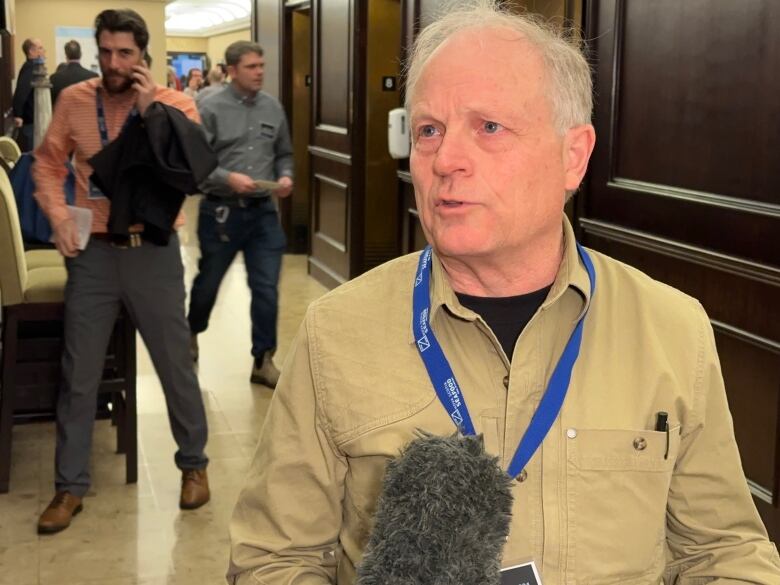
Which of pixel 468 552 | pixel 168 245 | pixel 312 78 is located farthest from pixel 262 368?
pixel 468 552

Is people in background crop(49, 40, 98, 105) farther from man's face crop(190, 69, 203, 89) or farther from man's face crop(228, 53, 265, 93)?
man's face crop(190, 69, 203, 89)

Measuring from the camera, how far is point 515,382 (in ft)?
4.57

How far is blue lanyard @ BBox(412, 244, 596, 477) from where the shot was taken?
1.34 m

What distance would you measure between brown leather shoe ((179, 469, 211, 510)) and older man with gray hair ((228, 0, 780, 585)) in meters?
2.43

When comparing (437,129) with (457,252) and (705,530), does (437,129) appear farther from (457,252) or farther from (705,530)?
(705,530)

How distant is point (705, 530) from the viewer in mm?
1439

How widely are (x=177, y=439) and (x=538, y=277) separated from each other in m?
2.62

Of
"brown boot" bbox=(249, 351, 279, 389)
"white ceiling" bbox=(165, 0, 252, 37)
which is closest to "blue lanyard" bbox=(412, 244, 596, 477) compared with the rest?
"brown boot" bbox=(249, 351, 279, 389)

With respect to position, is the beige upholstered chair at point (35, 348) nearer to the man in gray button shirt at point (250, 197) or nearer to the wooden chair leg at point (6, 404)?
the wooden chair leg at point (6, 404)

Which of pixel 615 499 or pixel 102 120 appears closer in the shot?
pixel 615 499

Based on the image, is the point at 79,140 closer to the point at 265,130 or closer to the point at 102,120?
the point at 102,120

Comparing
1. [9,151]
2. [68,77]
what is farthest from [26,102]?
[9,151]

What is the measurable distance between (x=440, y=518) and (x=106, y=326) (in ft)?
9.41

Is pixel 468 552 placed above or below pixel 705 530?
above
